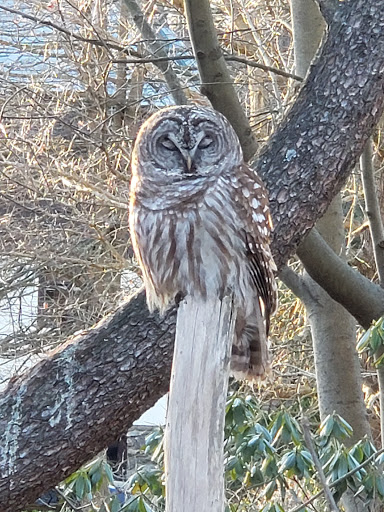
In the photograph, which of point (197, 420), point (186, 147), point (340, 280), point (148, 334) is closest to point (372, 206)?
point (340, 280)

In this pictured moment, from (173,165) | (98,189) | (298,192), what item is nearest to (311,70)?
(298,192)

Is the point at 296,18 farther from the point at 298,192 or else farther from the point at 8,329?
the point at 8,329

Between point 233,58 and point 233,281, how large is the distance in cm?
241

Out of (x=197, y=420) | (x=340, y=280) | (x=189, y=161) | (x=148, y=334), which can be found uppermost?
(x=189, y=161)

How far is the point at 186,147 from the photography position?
9.56ft

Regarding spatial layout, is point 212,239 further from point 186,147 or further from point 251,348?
point 251,348

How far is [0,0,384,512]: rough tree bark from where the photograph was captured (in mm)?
3123

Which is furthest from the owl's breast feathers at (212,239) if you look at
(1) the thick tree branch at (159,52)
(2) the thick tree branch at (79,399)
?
(1) the thick tree branch at (159,52)

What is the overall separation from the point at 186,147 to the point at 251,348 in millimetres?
755

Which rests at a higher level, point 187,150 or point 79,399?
point 187,150

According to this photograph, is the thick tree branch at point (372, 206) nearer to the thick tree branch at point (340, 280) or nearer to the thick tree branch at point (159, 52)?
the thick tree branch at point (340, 280)

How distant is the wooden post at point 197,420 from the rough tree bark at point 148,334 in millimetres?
1084

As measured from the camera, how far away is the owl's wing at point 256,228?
9.16ft

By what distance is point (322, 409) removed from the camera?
5.34m
